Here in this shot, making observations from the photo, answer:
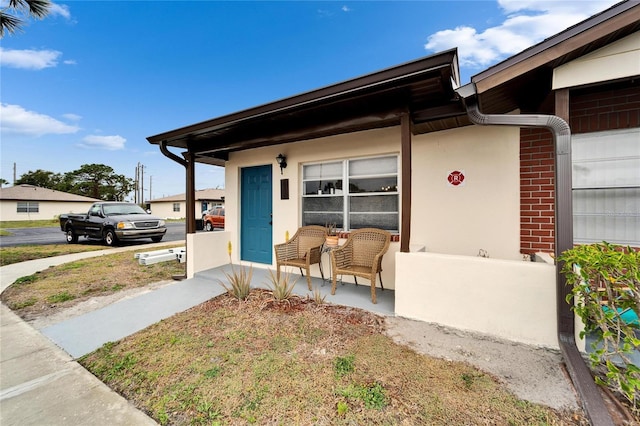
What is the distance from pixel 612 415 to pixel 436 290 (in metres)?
1.50

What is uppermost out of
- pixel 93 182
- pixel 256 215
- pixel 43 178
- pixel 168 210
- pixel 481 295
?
pixel 43 178

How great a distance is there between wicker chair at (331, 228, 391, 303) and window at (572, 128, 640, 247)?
2.37 m

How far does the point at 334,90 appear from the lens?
9.87ft

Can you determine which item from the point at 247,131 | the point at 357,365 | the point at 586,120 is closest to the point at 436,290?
the point at 357,365

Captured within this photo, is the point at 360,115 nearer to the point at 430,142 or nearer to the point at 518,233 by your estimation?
the point at 430,142

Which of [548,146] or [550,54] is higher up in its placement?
[550,54]

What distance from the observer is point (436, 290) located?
2986 mm

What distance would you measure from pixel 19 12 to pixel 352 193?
10311 millimetres

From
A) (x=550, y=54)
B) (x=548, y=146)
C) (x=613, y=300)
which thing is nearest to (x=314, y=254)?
(x=613, y=300)

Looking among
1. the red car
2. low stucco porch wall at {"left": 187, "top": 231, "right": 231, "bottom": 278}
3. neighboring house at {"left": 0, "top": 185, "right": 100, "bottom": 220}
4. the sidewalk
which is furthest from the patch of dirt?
neighboring house at {"left": 0, "top": 185, "right": 100, "bottom": 220}

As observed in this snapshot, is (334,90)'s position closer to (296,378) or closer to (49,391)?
(296,378)

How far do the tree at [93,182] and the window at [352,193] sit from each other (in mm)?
44947

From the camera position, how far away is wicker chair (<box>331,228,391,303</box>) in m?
3.78

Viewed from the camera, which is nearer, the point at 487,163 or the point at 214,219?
the point at 487,163
